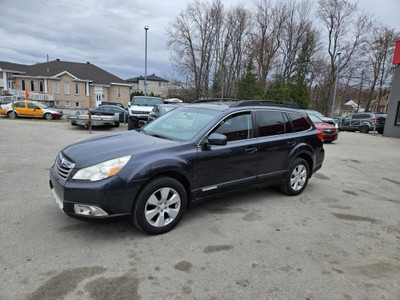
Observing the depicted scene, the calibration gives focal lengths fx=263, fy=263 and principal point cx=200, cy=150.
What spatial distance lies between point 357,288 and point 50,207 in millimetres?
4148

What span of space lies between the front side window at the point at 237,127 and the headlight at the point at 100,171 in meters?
1.51

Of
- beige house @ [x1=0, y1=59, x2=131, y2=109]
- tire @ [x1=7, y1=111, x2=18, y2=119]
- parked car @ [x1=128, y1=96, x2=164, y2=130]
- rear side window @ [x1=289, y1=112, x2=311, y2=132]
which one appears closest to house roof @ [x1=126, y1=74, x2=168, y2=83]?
beige house @ [x1=0, y1=59, x2=131, y2=109]

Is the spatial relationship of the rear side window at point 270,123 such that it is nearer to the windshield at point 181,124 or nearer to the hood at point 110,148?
the windshield at point 181,124

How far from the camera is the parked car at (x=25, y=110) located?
20.6 m

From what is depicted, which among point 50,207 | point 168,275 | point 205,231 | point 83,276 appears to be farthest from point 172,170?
point 50,207

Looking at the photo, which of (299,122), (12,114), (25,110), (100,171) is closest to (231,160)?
(100,171)

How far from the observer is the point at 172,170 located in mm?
3322

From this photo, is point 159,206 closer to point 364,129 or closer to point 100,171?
point 100,171

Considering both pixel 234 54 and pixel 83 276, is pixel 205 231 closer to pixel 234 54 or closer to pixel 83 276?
pixel 83 276

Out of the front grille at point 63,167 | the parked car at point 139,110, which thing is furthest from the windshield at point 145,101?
the front grille at point 63,167

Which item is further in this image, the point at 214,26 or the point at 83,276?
the point at 214,26

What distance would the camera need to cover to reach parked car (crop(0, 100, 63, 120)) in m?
20.6

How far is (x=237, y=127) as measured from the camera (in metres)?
4.13

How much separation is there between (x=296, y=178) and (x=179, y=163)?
271 cm
